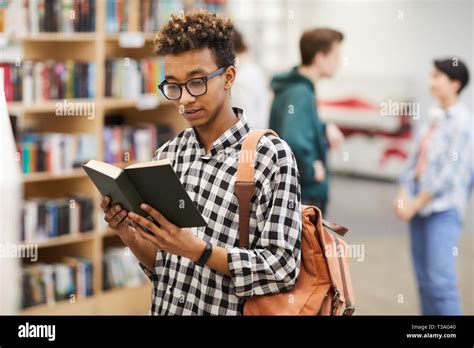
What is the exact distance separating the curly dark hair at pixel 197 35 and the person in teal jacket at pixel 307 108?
5.02ft

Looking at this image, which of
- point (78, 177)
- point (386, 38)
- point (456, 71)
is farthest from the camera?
point (386, 38)

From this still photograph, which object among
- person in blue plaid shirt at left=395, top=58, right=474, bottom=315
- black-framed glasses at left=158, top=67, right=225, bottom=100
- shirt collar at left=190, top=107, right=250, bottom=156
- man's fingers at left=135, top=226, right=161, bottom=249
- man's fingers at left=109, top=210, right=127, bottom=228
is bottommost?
person in blue plaid shirt at left=395, top=58, right=474, bottom=315

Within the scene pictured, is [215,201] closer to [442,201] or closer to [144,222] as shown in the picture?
[144,222]

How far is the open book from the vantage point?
1.57m

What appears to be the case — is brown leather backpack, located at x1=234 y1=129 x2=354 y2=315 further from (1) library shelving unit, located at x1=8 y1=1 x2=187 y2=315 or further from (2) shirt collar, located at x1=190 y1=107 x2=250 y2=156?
(1) library shelving unit, located at x1=8 y1=1 x2=187 y2=315

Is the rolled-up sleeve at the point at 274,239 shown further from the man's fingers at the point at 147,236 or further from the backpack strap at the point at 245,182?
the man's fingers at the point at 147,236

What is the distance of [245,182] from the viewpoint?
1.67 metres

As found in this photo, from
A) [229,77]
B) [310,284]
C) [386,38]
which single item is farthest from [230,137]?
[386,38]

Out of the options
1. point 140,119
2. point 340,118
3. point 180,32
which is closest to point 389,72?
point 340,118

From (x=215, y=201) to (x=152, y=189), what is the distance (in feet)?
0.65

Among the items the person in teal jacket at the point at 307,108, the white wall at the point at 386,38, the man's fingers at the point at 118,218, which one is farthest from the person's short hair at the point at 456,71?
the white wall at the point at 386,38

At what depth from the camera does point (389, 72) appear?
349 inches

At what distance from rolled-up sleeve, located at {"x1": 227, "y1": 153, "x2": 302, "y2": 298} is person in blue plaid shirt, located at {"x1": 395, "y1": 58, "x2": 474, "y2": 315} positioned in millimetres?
2026

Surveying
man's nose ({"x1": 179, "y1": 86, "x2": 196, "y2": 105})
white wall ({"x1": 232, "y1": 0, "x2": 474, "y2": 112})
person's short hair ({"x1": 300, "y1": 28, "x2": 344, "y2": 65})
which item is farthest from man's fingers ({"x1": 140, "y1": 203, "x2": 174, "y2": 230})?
white wall ({"x1": 232, "y1": 0, "x2": 474, "y2": 112})
